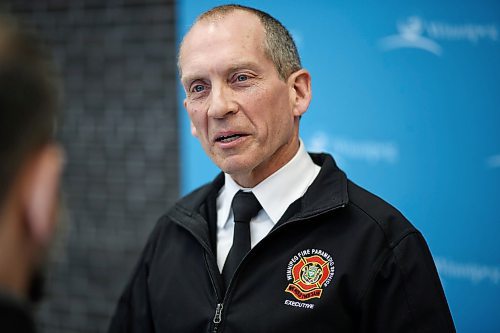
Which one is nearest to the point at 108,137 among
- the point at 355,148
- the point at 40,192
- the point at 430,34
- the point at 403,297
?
the point at 355,148

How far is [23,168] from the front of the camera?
655mm

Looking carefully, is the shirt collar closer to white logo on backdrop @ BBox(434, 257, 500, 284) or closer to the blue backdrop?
the blue backdrop

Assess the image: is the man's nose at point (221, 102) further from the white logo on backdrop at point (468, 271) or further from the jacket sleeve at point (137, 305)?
the white logo on backdrop at point (468, 271)

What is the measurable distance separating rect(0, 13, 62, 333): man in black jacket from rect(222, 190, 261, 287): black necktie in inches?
30.5

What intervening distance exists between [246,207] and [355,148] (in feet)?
2.94

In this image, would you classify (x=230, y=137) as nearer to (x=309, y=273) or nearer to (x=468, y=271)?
(x=309, y=273)

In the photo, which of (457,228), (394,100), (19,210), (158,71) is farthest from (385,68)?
(19,210)

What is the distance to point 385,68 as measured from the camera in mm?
2174

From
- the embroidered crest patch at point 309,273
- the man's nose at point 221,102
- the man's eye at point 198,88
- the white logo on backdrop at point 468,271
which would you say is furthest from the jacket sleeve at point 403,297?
the white logo on backdrop at point 468,271

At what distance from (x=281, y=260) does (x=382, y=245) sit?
246mm

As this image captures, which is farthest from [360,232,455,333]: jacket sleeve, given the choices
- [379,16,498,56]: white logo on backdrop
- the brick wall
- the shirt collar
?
the brick wall

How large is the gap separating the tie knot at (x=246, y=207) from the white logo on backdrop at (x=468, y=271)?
3.18 ft

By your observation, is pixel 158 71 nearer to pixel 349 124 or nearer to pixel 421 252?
pixel 349 124

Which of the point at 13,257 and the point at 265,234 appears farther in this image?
the point at 265,234
